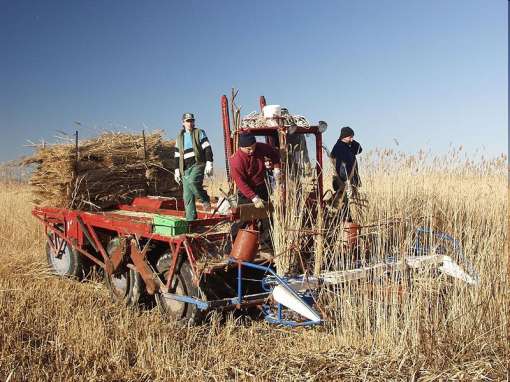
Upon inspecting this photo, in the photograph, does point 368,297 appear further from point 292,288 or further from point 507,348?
point 507,348

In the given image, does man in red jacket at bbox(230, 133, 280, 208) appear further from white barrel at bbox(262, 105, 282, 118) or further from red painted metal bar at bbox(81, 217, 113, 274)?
red painted metal bar at bbox(81, 217, 113, 274)

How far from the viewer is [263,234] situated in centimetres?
598

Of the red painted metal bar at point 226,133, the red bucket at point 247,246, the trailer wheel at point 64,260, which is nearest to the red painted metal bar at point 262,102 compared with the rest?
the red painted metal bar at point 226,133

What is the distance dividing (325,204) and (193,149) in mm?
2186

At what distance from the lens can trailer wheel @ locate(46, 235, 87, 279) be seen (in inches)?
303

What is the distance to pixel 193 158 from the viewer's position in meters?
7.21

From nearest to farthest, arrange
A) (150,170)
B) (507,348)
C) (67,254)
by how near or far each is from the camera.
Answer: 1. (507,348)
2. (67,254)
3. (150,170)

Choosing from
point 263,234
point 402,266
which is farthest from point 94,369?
point 402,266

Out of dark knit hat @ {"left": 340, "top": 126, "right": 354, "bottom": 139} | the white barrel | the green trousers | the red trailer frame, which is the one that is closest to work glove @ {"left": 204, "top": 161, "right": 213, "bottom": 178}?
the green trousers

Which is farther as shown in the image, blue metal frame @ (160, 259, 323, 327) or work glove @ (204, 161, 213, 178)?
work glove @ (204, 161, 213, 178)

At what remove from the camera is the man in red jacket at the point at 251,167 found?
5.83 meters

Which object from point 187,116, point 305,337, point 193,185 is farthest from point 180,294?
point 187,116

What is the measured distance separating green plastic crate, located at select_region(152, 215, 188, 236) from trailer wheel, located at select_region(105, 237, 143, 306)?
2.72ft

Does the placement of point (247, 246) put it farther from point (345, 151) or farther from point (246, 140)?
point (345, 151)
